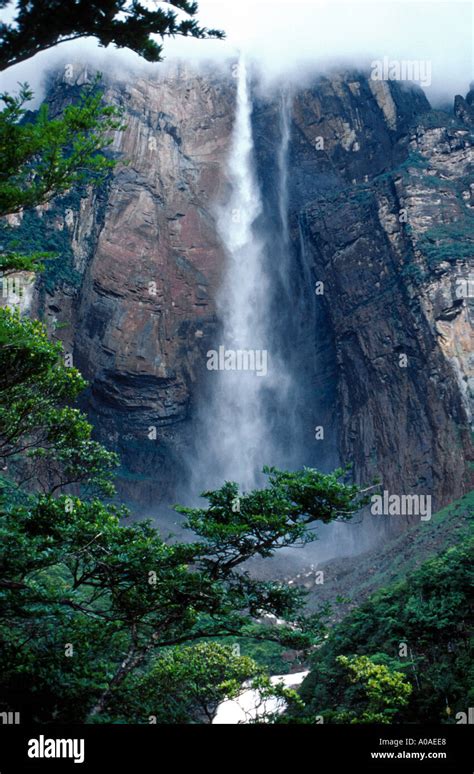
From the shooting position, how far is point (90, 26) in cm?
785

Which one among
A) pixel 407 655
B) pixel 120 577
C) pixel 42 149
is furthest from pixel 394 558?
pixel 42 149

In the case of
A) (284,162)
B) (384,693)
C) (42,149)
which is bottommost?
(384,693)

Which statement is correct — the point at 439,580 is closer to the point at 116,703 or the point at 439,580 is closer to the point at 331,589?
the point at 116,703

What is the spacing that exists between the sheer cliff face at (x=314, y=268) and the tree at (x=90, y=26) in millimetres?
26982

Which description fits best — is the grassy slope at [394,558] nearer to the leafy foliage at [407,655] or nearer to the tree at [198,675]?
the leafy foliage at [407,655]

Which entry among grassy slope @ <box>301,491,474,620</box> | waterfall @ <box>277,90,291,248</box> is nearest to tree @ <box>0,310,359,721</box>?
grassy slope @ <box>301,491,474,620</box>

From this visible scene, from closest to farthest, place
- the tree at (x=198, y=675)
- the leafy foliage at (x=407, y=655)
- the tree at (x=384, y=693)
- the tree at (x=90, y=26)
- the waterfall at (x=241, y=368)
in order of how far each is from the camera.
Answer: the tree at (x=90, y=26) < the tree at (x=384, y=693) < the leafy foliage at (x=407, y=655) < the tree at (x=198, y=675) < the waterfall at (x=241, y=368)

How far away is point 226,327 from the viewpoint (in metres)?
44.0

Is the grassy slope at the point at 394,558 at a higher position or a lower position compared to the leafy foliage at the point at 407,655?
higher

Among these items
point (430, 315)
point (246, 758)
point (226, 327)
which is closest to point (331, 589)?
point (430, 315)

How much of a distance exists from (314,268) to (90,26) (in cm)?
3547

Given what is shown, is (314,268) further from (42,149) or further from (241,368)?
(42,149)

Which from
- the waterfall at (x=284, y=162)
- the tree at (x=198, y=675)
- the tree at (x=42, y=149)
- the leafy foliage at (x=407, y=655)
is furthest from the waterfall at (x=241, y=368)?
the tree at (x=42, y=149)

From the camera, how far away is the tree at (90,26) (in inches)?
295
